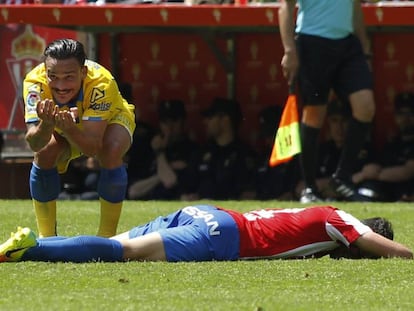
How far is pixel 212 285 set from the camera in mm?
6082

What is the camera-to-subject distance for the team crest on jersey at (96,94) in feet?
24.9

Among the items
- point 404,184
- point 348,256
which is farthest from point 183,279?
point 404,184

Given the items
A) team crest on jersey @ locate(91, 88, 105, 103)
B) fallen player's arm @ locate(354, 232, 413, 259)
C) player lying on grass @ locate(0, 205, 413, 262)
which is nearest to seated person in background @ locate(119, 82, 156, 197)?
team crest on jersey @ locate(91, 88, 105, 103)

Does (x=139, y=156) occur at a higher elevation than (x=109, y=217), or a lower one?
lower

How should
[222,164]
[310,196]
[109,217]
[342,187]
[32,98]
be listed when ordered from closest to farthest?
[32,98] < [109,217] < [342,187] < [310,196] < [222,164]

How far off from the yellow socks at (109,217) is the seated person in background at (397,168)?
484cm

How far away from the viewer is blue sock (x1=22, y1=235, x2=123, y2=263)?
21.8ft

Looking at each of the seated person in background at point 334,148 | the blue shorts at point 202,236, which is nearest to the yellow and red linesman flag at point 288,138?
the seated person in background at point 334,148

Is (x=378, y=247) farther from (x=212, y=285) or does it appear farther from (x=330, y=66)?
(x=330, y=66)

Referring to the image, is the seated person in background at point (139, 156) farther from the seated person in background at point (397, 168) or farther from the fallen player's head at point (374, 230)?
the fallen player's head at point (374, 230)

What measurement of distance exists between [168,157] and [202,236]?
Answer: 612 cm

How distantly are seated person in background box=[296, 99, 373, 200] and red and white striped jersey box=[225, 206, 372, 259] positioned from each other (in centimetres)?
530

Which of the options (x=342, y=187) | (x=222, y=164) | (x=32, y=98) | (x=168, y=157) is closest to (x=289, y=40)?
(x=342, y=187)

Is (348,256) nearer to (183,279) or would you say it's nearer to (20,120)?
(183,279)
